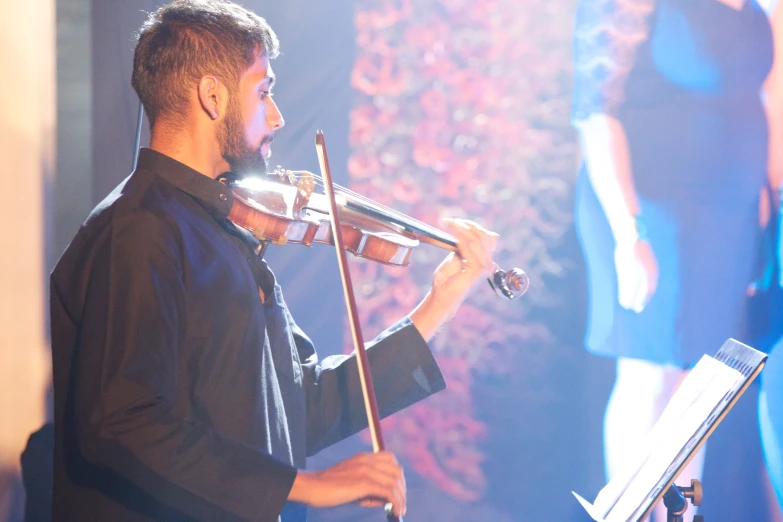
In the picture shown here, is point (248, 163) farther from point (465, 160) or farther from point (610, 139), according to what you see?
point (610, 139)

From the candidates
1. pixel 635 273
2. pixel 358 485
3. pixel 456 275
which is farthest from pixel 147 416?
pixel 635 273

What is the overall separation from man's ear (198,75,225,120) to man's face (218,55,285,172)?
0.02m

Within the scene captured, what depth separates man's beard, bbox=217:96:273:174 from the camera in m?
1.23

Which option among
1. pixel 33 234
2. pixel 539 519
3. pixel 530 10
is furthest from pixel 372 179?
pixel 539 519

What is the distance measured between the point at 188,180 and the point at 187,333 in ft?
0.92

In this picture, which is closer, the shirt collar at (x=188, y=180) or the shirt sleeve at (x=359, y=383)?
the shirt collar at (x=188, y=180)

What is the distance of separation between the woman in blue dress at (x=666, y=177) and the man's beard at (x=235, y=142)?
175 cm

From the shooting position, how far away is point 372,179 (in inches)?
107

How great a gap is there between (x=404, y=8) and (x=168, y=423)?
217 centimetres

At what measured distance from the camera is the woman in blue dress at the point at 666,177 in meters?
2.62

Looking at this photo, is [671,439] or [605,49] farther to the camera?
[605,49]

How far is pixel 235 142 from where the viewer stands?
4.04 feet

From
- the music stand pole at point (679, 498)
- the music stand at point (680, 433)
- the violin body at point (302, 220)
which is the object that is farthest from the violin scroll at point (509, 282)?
the music stand pole at point (679, 498)

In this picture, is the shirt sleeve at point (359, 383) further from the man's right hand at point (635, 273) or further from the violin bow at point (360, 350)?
the man's right hand at point (635, 273)
